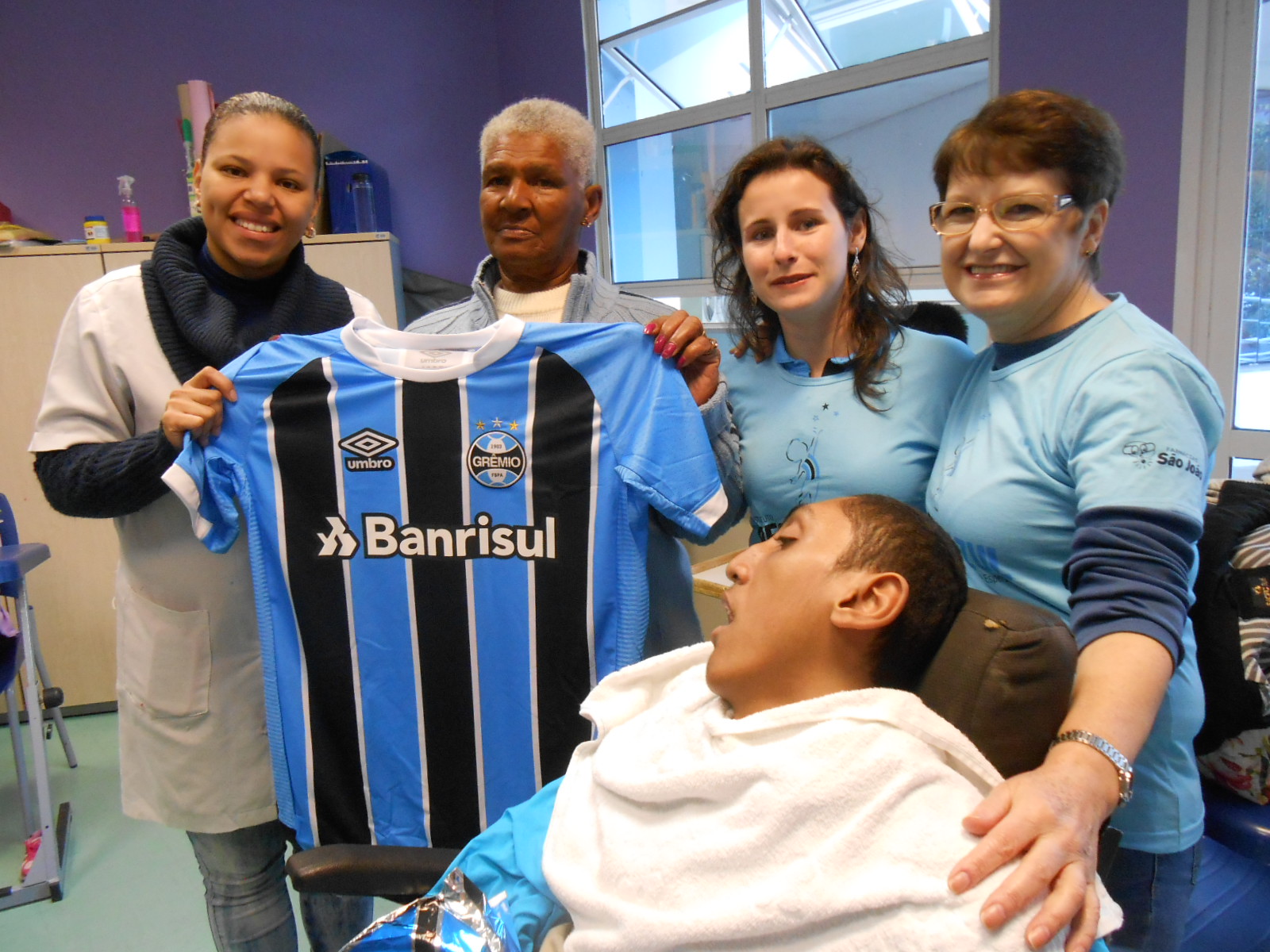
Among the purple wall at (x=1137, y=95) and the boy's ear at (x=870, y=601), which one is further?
the purple wall at (x=1137, y=95)

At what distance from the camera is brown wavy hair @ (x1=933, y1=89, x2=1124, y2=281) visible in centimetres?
102

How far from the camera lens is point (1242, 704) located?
110cm

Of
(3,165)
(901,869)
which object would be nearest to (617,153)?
(3,165)

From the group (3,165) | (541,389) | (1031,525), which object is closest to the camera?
(1031,525)

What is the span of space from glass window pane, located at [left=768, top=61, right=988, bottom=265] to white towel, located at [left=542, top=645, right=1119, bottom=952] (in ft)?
8.80

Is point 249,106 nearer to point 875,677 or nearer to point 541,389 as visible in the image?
point 541,389

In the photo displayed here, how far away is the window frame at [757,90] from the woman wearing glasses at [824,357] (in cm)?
99

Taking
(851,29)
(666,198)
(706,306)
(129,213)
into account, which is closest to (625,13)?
(666,198)

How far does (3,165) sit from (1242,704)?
4.58m

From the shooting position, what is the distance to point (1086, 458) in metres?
0.95

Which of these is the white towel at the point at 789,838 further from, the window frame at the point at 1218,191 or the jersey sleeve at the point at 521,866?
the window frame at the point at 1218,191

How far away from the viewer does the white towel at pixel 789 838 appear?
70 centimetres

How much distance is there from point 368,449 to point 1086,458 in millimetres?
1037

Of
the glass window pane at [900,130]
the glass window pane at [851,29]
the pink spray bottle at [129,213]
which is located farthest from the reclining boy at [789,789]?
the pink spray bottle at [129,213]
